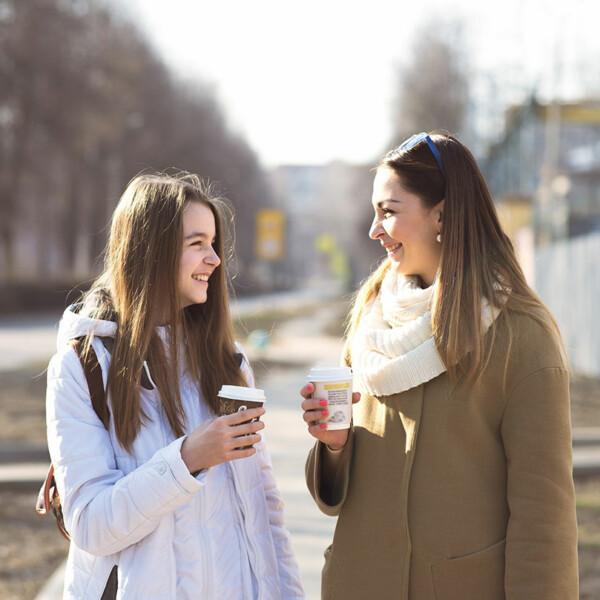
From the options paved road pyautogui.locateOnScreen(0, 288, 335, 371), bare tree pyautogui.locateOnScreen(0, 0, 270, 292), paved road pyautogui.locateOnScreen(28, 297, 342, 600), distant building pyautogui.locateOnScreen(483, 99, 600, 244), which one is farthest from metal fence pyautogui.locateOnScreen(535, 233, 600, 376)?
bare tree pyautogui.locateOnScreen(0, 0, 270, 292)


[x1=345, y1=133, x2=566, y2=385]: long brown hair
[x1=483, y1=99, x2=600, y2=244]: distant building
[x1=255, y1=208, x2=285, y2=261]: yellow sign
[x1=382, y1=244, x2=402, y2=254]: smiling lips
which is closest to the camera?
[x1=345, y1=133, x2=566, y2=385]: long brown hair

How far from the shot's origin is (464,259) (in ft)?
7.62

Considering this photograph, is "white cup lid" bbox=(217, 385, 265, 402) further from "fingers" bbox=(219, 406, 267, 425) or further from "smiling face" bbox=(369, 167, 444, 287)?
"smiling face" bbox=(369, 167, 444, 287)

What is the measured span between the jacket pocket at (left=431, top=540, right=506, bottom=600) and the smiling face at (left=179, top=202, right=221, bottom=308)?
107cm

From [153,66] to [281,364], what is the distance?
3194cm

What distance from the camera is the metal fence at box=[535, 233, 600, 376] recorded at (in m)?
14.4

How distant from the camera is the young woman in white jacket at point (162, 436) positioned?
2.19m

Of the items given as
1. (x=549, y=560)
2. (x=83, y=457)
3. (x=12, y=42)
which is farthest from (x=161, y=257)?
(x=12, y=42)

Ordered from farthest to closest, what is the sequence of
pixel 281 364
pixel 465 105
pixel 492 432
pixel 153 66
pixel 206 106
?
pixel 206 106 < pixel 153 66 < pixel 465 105 < pixel 281 364 < pixel 492 432

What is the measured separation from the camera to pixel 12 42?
28.4 meters

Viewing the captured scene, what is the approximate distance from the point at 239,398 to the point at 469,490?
2.24 feet

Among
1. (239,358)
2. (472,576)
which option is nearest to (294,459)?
(239,358)

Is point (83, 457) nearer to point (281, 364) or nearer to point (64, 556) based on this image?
point (64, 556)

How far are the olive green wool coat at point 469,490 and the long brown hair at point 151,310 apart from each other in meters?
0.52
